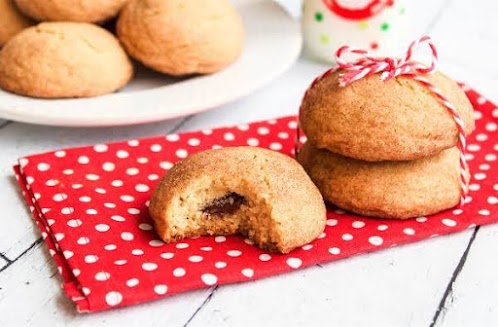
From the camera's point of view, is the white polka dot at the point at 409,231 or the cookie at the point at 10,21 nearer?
the white polka dot at the point at 409,231

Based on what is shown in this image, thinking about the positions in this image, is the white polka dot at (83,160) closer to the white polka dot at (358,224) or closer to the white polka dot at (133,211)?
the white polka dot at (133,211)

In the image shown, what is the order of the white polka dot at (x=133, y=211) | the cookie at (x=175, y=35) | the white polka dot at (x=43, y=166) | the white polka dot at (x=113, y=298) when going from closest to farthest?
the white polka dot at (x=113, y=298) → the white polka dot at (x=133, y=211) → the white polka dot at (x=43, y=166) → the cookie at (x=175, y=35)

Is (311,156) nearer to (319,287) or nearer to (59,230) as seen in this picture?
(319,287)

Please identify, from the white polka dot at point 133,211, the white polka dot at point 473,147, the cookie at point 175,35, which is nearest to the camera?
the white polka dot at point 133,211

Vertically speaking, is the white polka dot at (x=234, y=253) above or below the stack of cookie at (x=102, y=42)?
below

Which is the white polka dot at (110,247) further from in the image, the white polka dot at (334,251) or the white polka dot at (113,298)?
the white polka dot at (334,251)

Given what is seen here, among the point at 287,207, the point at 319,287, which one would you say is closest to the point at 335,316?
the point at 319,287

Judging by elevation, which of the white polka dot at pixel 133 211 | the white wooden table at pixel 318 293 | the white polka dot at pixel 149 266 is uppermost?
the white polka dot at pixel 149 266

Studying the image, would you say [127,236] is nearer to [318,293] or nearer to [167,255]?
[167,255]

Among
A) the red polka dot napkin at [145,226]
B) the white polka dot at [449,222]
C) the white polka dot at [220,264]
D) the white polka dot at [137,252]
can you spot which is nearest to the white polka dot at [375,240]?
the red polka dot napkin at [145,226]
